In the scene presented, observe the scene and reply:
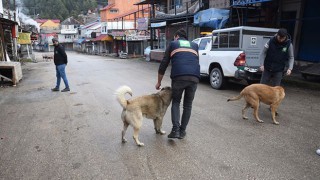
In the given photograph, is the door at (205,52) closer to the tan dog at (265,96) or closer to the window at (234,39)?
the window at (234,39)

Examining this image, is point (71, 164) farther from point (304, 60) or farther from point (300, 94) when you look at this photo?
point (304, 60)

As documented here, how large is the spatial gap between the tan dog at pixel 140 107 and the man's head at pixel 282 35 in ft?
9.13

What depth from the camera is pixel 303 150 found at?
4.19m

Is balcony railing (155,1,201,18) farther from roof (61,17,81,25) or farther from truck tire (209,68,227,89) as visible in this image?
roof (61,17,81,25)

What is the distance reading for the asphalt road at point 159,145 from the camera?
3.57 m

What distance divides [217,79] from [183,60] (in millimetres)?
5191

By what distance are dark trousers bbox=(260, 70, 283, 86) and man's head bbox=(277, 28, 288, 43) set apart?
76cm

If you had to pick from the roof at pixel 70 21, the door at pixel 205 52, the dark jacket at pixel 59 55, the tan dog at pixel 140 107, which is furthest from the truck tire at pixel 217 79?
the roof at pixel 70 21

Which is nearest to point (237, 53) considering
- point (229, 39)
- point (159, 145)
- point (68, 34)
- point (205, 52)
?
point (229, 39)

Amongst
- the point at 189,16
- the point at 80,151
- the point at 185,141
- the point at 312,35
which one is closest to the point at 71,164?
the point at 80,151

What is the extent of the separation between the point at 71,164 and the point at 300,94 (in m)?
7.23

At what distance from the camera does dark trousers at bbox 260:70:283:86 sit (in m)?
6.20

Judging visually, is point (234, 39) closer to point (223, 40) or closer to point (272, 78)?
point (223, 40)

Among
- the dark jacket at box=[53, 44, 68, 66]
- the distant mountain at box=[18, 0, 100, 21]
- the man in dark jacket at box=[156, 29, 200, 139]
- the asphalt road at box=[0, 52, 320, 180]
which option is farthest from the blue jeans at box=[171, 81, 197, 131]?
the distant mountain at box=[18, 0, 100, 21]
